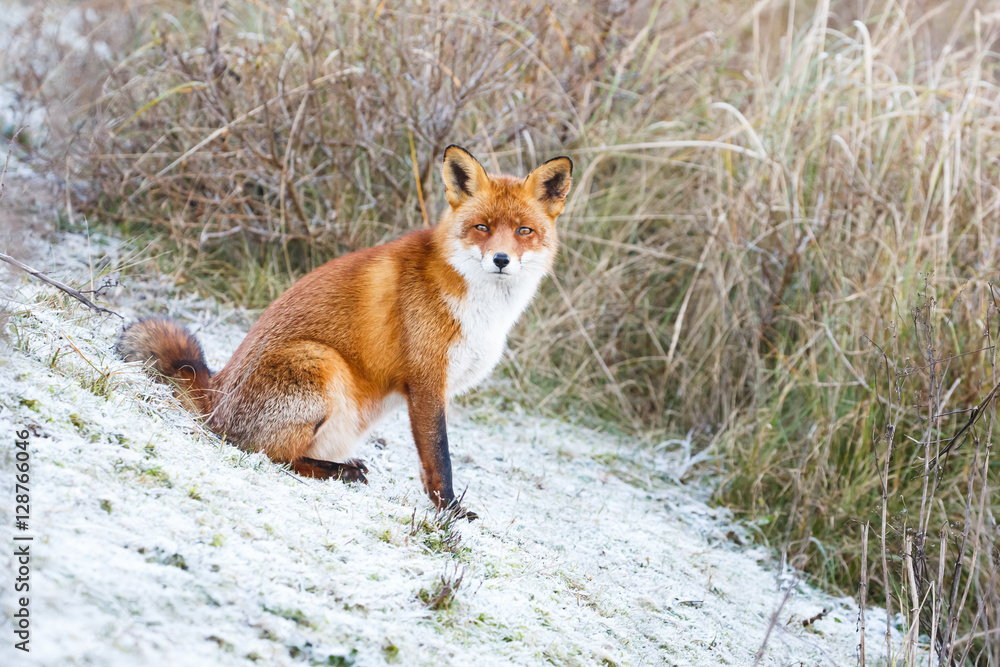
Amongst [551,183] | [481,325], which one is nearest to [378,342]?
[481,325]

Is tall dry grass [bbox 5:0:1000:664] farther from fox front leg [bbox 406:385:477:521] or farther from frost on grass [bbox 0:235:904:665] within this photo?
fox front leg [bbox 406:385:477:521]

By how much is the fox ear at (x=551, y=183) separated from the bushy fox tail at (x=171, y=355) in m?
1.75

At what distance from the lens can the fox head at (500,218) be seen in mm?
3416

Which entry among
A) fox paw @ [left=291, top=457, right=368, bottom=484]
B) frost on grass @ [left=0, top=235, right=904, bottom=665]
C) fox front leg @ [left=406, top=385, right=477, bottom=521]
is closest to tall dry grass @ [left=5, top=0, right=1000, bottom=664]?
frost on grass @ [left=0, top=235, right=904, bottom=665]

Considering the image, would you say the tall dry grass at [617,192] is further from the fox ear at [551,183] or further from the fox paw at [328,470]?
the fox paw at [328,470]

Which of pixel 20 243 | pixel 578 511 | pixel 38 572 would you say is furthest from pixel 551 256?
pixel 38 572

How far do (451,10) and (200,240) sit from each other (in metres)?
2.51

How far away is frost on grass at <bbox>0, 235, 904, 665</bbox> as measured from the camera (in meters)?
1.83

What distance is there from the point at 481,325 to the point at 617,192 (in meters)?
2.92

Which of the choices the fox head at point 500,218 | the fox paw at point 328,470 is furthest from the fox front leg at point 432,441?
the fox head at point 500,218

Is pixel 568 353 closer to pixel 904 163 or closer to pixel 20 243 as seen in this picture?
pixel 904 163

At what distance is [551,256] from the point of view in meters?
3.76

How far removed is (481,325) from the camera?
3439mm

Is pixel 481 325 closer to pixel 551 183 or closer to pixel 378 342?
pixel 378 342
